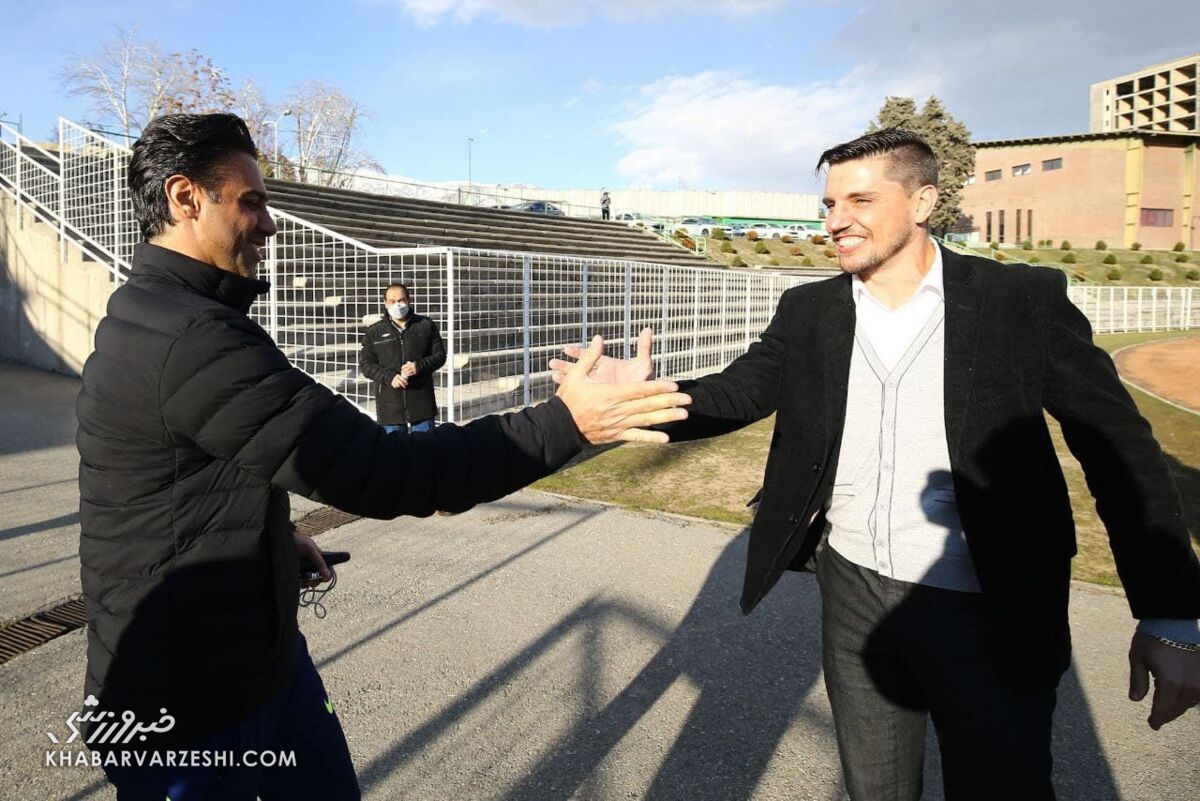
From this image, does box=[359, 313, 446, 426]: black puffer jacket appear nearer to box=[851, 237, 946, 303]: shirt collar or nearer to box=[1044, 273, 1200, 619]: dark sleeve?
box=[851, 237, 946, 303]: shirt collar

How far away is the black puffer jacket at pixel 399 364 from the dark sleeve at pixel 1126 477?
5833 millimetres

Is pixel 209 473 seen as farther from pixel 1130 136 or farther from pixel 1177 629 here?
pixel 1130 136

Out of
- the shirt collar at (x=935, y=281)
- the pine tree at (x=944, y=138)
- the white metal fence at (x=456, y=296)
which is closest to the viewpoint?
the shirt collar at (x=935, y=281)

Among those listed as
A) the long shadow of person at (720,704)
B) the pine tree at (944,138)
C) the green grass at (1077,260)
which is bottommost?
the long shadow of person at (720,704)

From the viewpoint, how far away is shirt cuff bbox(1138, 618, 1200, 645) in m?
1.76

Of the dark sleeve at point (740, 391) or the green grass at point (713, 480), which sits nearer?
the dark sleeve at point (740, 391)

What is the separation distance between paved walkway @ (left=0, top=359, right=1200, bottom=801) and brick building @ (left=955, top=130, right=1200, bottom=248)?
51.5 meters

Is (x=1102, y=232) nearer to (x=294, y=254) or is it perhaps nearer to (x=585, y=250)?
(x=585, y=250)

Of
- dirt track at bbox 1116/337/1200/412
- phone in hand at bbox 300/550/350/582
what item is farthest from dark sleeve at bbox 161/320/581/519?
dirt track at bbox 1116/337/1200/412

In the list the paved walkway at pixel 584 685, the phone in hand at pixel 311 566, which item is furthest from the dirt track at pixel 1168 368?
the phone in hand at pixel 311 566

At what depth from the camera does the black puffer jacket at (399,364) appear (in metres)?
7.01

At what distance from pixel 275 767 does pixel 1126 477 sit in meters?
2.14

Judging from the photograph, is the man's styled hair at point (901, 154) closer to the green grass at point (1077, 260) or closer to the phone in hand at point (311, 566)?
the phone in hand at point (311, 566)

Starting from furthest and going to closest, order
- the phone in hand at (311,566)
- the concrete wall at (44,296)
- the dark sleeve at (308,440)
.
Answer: the concrete wall at (44,296), the phone in hand at (311,566), the dark sleeve at (308,440)
